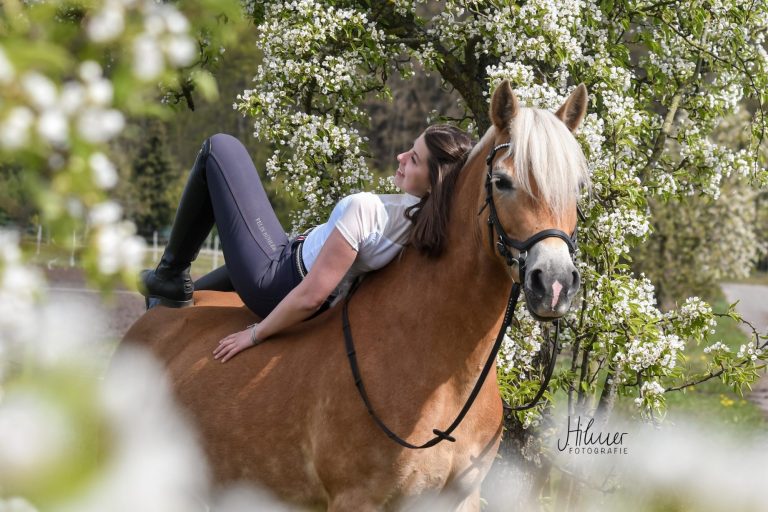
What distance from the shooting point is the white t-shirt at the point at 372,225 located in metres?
3.47

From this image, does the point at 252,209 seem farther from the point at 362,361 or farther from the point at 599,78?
the point at 599,78

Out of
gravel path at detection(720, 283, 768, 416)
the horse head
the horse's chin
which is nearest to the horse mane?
the horse head

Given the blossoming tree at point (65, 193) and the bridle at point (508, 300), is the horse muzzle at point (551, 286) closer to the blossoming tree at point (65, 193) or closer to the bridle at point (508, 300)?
the bridle at point (508, 300)

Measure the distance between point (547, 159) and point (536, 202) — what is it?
0.51ft

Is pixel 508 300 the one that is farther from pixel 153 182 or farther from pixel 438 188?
pixel 153 182

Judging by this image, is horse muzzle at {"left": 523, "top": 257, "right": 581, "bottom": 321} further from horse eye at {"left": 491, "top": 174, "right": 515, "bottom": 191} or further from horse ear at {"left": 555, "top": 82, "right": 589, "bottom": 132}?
horse ear at {"left": 555, "top": 82, "right": 589, "bottom": 132}

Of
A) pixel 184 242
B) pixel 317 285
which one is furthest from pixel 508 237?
pixel 184 242

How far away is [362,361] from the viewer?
11.0 feet

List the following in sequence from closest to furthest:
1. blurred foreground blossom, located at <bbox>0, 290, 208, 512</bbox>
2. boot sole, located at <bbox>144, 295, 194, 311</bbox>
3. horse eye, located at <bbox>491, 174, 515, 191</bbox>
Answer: blurred foreground blossom, located at <bbox>0, 290, 208, 512</bbox>
horse eye, located at <bbox>491, 174, 515, 191</bbox>
boot sole, located at <bbox>144, 295, 194, 311</bbox>

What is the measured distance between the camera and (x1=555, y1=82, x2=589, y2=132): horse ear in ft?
11.0

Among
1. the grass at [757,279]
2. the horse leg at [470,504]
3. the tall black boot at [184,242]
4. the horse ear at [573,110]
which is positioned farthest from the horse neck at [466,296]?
the grass at [757,279]

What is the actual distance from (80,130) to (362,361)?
2.31 m

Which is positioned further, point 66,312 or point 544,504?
point 544,504

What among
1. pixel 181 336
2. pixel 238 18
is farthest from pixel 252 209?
pixel 238 18
